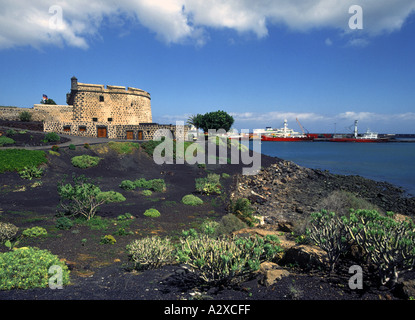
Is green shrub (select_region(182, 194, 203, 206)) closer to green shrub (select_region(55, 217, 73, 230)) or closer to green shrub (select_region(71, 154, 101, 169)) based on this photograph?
green shrub (select_region(55, 217, 73, 230))

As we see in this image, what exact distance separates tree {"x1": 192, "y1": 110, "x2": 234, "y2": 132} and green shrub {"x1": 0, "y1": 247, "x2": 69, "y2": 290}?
5183 cm

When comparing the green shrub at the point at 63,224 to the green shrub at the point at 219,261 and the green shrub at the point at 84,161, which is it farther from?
the green shrub at the point at 84,161

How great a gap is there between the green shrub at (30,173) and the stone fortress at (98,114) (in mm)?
23398

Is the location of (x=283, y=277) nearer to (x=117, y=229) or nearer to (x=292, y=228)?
(x=292, y=228)

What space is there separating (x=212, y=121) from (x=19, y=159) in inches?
1574

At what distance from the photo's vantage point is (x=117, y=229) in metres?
11.7

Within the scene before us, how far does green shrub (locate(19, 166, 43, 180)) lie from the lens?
2073cm

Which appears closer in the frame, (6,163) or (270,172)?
(6,163)

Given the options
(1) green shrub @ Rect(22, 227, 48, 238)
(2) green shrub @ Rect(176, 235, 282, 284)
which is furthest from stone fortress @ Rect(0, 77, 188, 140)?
(2) green shrub @ Rect(176, 235, 282, 284)

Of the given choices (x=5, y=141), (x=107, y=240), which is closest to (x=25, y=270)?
(x=107, y=240)

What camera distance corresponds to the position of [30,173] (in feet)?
69.7

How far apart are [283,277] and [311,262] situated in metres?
1.05

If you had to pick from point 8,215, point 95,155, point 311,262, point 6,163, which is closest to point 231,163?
point 95,155

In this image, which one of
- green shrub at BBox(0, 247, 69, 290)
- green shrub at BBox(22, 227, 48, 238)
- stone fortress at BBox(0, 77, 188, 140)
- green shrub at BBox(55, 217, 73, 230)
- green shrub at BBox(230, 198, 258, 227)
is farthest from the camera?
stone fortress at BBox(0, 77, 188, 140)
